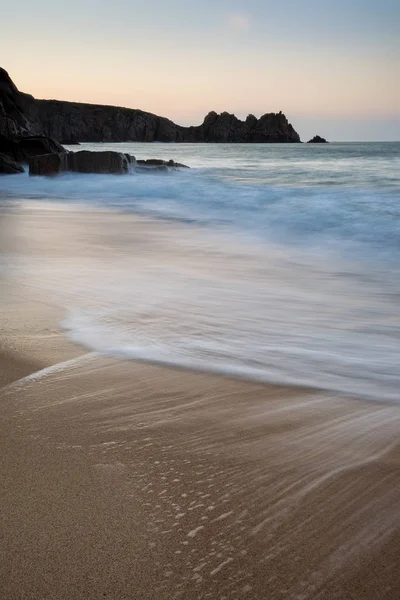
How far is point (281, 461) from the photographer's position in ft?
5.96

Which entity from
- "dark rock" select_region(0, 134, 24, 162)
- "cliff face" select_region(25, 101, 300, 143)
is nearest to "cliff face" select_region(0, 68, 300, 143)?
"cliff face" select_region(25, 101, 300, 143)

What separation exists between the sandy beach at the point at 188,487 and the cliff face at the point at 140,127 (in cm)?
11548

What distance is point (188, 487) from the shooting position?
165 centimetres

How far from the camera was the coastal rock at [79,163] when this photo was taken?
62.9 ft

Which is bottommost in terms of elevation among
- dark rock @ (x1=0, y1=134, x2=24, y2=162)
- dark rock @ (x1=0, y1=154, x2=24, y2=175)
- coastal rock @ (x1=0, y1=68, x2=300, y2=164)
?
dark rock @ (x1=0, y1=154, x2=24, y2=175)

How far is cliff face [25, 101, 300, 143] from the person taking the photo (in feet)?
391

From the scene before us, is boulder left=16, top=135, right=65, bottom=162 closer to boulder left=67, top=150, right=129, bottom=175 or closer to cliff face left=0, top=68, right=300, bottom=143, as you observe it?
boulder left=67, top=150, right=129, bottom=175

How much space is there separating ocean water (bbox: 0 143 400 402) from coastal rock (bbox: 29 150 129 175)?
989 cm

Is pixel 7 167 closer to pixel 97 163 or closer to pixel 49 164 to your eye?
pixel 49 164

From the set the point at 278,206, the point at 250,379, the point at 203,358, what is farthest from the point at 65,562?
the point at 278,206

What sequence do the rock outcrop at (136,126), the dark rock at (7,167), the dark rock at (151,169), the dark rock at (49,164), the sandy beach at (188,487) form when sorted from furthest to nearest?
1. the rock outcrop at (136,126)
2. the dark rock at (151,169)
3. the dark rock at (7,167)
4. the dark rock at (49,164)
5. the sandy beach at (188,487)

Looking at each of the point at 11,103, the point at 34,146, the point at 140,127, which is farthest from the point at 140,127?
the point at 34,146

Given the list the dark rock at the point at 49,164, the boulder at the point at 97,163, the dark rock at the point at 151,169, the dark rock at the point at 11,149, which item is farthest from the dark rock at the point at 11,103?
the boulder at the point at 97,163

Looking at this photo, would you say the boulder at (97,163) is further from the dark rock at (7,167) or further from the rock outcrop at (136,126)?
the rock outcrop at (136,126)
